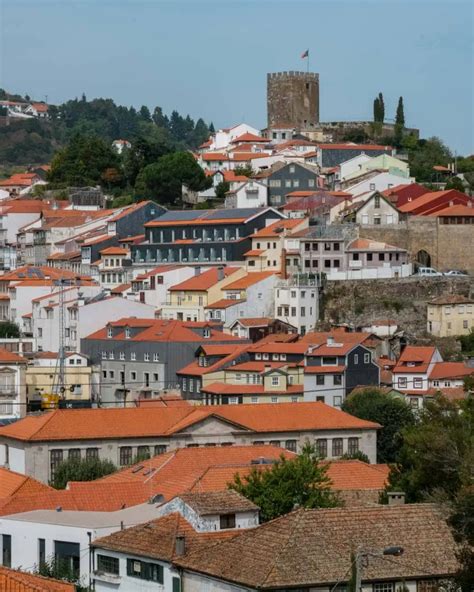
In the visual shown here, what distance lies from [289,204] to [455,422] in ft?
210

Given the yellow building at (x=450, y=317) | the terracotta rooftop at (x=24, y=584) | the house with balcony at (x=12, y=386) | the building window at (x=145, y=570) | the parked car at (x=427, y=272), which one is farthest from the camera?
the parked car at (x=427, y=272)

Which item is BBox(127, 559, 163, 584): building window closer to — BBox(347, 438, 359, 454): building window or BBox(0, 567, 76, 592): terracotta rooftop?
BBox(0, 567, 76, 592): terracotta rooftop

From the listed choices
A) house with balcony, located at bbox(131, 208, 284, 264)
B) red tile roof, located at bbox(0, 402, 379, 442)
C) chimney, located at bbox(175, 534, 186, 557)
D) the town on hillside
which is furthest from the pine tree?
chimney, located at bbox(175, 534, 186, 557)

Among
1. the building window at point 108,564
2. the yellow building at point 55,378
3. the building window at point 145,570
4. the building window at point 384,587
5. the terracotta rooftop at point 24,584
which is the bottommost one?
the yellow building at point 55,378

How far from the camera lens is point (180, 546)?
35219 millimetres

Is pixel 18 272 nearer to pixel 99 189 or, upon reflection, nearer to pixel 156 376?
pixel 99 189

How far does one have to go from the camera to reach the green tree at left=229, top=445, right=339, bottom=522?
41.3m

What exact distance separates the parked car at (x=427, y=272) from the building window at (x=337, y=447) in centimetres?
2454

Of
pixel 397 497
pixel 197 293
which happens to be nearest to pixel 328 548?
pixel 397 497

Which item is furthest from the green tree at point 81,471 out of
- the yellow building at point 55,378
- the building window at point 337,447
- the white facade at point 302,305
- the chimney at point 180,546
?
the white facade at point 302,305

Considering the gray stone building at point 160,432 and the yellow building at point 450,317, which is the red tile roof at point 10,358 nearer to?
the gray stone building at point 160,432

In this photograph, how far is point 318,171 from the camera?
116 m

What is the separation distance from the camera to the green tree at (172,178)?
114500 mm

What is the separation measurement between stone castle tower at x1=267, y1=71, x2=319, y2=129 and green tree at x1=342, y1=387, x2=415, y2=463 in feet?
214
